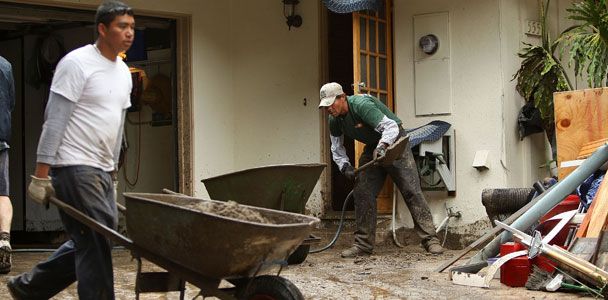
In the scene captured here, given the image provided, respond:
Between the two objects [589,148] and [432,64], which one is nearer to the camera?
[589,148]

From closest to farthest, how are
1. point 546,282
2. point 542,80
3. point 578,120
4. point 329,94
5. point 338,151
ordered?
point 546,282 < point 578,120 < point 329,94 < point 338,151 < point 542,80

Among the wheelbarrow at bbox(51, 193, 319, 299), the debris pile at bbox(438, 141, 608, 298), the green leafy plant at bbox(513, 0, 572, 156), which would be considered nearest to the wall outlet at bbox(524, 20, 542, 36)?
the green leafy plant at bbox(513, 0, 572, 156)

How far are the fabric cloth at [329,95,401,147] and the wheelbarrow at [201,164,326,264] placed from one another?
1.63m

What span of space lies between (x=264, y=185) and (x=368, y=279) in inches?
45.0

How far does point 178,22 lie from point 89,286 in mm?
6611

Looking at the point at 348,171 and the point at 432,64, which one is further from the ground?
the point at 432,64

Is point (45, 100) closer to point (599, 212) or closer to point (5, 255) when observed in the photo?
point (5, 255)

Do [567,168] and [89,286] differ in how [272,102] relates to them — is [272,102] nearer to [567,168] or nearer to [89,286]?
→ [567,168]

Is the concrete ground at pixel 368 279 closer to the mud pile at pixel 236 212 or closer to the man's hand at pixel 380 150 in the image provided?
the man's hand at pixel 380 150

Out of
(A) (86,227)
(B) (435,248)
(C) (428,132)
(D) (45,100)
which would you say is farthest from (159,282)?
(D) (45,100)

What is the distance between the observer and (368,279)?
26.2ft

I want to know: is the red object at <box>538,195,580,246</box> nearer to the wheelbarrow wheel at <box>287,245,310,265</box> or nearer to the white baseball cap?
the wheelbarrow wheel at <box>287,245,310,265</box>

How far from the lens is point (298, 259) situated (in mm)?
8438

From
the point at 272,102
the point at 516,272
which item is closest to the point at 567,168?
the point at 516,272
